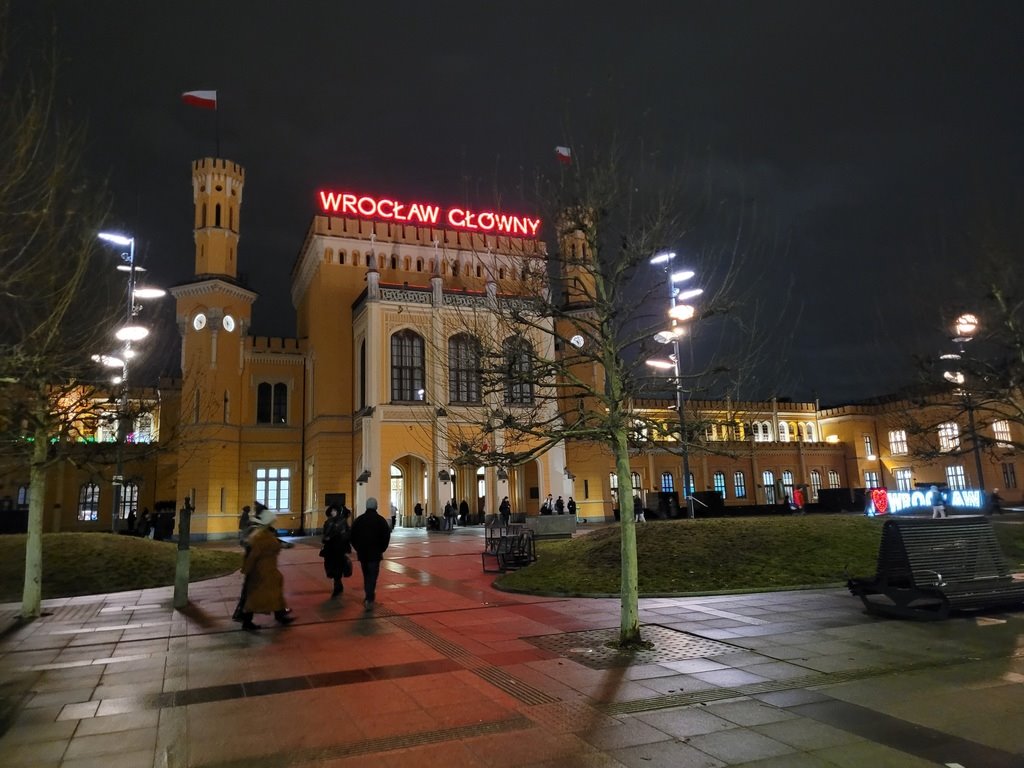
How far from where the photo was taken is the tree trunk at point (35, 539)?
37.5 ft

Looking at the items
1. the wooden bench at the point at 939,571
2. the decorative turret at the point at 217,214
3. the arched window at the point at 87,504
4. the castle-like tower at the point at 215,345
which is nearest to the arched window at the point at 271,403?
the castle-like tower at the point at 215,345

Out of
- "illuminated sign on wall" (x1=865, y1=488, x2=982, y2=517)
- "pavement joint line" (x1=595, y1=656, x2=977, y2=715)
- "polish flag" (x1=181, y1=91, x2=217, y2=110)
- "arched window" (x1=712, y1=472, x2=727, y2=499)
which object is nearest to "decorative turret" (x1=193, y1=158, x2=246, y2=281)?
"polish flag" (x1=181, y1=91, x2=217, y2=110)

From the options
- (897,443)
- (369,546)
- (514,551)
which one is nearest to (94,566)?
(369,546)

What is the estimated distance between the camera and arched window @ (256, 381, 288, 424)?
42875 mm

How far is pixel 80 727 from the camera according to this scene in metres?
5.61

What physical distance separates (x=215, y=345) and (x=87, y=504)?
14713mm

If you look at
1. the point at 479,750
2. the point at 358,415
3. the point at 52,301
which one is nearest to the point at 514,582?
the point at 479,750

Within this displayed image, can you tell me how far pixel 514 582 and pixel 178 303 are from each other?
36116 millimetres

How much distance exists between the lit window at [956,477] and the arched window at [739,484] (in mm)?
16480

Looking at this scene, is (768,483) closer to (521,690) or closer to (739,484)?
(739,484)

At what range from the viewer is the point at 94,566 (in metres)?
15.7

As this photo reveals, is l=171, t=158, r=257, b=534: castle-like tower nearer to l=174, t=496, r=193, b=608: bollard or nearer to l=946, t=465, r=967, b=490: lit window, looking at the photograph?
l=174, t=496, r=193, b=608: bollard

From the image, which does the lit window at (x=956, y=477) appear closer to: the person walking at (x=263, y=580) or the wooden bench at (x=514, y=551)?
the wooden bench at (x=514, y=551)

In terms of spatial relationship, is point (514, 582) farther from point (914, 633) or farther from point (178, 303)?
point (178, 303)
